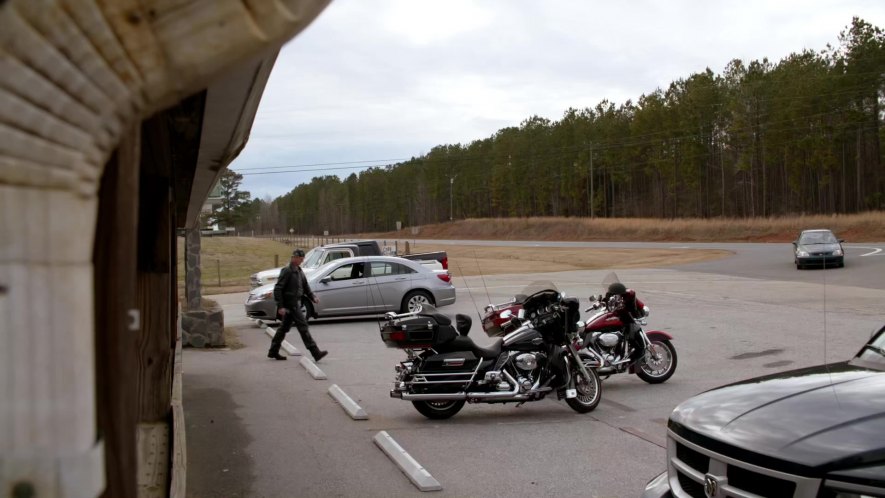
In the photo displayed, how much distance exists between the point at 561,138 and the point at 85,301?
103 metres

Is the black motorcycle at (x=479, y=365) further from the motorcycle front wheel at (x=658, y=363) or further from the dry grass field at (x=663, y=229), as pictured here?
the dry grass field at (x=663, y=229)

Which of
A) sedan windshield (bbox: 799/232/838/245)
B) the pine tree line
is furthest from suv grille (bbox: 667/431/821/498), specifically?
the pine tree line

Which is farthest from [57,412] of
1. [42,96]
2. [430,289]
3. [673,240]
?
[673,240]

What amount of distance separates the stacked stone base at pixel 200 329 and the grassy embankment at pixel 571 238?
312 inches

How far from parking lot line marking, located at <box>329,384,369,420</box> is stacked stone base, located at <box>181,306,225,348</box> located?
5084 millimetres

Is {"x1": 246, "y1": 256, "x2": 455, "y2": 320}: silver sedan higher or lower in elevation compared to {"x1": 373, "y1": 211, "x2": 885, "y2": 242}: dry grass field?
lower

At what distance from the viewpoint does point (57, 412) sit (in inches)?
50.8

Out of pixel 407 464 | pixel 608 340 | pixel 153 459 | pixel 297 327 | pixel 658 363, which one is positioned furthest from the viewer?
pixel 297 327

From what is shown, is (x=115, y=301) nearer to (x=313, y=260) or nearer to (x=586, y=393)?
(x=586, y=393)

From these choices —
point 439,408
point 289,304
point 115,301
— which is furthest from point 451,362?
point 115,301

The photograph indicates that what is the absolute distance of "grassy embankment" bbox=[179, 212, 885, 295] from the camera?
4125 centimetres

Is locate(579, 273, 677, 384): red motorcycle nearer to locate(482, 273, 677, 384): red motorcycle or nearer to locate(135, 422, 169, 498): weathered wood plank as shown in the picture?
locate(482, 273, 677, 384): red motorcycle

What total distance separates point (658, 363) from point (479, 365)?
10.4 ft

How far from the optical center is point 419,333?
8.01 metres
